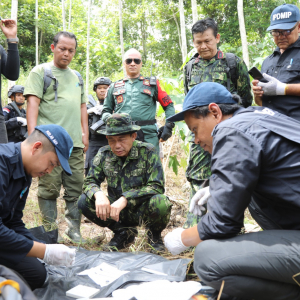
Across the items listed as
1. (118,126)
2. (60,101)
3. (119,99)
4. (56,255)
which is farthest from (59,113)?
(56,255)

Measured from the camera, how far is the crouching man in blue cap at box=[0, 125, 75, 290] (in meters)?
1.94

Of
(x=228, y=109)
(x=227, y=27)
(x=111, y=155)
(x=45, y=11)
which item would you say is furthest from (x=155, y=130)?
(x=45, y=11)

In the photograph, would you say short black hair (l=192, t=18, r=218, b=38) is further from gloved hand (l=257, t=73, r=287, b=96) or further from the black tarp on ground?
the black tarp on ground

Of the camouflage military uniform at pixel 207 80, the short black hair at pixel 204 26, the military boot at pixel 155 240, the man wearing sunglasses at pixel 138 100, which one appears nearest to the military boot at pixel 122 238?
the military boot at pixel 155 240

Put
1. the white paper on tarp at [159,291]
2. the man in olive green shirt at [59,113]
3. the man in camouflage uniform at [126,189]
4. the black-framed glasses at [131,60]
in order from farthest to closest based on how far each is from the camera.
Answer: the black-framed glasses at [131,60]
the man in olive green shirt at [59,113]
the man in camouflage uniform at [126,189]
the white paper on tarp at [159,291]

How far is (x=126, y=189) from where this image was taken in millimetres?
3104

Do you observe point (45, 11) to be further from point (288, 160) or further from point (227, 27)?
point (288, 160)

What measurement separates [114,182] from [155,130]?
84 centimetres

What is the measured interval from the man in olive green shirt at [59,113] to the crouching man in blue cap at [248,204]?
1.93 metres

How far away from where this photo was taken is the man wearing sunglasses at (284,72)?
268cm

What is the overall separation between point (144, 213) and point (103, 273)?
2.52ft

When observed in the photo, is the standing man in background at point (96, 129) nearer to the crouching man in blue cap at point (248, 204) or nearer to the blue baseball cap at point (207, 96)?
the blue baseball cap at point (207, 96)

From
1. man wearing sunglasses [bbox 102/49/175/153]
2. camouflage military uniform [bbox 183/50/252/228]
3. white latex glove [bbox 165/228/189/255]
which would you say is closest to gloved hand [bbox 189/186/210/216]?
white latex glove [bbox 165/228/189/255]

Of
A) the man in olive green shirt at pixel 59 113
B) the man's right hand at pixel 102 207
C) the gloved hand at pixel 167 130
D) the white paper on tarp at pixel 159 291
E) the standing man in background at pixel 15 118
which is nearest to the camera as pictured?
the white paper on tarp at pixel 159 291
